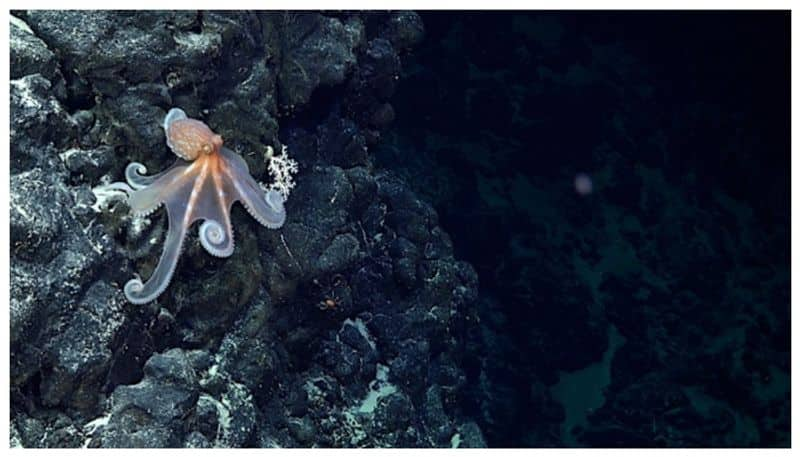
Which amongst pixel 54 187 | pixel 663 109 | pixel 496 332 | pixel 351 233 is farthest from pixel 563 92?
pixel 54 187

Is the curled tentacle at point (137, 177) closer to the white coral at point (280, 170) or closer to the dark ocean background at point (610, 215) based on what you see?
the white coral at point (280, 170)

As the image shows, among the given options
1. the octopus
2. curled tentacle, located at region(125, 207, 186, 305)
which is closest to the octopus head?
the octopus

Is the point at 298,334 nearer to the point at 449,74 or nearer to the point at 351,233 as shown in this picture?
the point at 351,233

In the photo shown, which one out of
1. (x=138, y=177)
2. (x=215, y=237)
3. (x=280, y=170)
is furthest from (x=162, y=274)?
(x=280, y=170)

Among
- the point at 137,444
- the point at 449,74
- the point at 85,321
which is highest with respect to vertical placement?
the point at 449,74

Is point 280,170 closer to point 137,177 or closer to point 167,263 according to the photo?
point 137,177

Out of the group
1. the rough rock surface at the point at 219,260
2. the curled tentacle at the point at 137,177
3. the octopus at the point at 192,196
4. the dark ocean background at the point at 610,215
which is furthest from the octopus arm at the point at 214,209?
the dark ocean background at the point at 610,215
